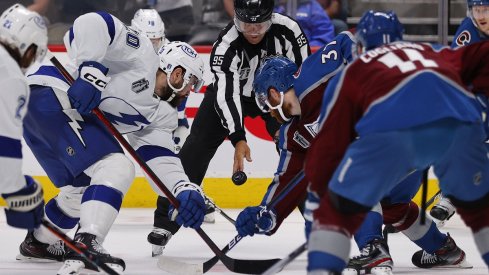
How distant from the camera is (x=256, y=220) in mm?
3744

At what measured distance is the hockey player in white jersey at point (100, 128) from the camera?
3.76 metres

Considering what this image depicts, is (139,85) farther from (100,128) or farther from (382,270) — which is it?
(382,270)

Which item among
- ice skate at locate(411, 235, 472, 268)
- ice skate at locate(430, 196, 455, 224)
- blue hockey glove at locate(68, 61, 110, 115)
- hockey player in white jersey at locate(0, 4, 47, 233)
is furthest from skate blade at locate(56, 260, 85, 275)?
ice skate at locate(430, 196, 455, 224)

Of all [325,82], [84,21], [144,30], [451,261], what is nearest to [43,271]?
[84,21]

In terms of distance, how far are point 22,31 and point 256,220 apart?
109cm

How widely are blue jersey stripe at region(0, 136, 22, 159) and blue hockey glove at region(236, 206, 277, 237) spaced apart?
3.13ft

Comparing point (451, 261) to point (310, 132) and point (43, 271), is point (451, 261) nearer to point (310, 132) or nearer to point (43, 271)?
point (310, 132)

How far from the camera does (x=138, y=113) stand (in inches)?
164

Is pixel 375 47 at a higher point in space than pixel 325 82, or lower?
higher

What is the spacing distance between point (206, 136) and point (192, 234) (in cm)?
54

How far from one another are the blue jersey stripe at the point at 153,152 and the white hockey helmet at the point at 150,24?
1.76 metres

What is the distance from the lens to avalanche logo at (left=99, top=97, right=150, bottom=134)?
4.11 m

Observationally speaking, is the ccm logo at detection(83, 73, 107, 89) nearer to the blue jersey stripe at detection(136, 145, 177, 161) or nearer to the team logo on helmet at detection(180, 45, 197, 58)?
the blue jersey stripe at detection(136, 145, 177, 161)

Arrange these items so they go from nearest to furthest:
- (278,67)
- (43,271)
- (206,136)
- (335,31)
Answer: (278,67) → (43,271) → (206,136) → (335,31)
